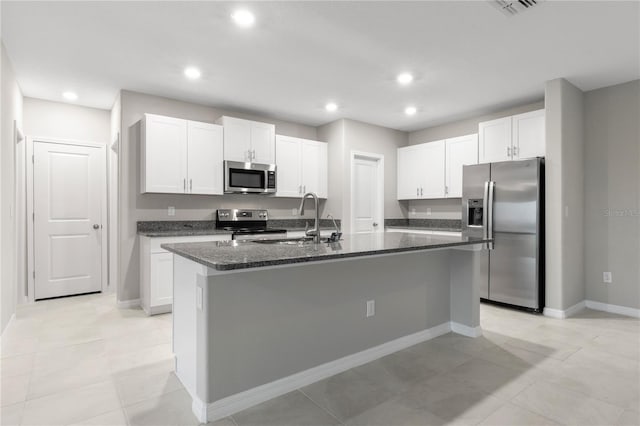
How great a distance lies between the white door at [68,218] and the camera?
453 cm

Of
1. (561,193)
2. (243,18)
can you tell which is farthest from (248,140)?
(561,193)

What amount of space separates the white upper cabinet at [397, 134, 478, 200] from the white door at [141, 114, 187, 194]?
136 inches

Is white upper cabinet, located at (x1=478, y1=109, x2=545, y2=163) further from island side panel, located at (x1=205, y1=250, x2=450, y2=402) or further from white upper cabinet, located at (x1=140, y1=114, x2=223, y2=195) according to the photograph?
white upper cabinet, located at (x1=140, y1=114, x2=223, y2=195)

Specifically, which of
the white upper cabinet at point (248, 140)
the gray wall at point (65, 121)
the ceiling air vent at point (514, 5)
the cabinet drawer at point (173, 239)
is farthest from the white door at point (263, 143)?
the ceiling air vent at point (514, 5)

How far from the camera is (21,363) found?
2627mm

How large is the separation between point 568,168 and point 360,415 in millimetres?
3553

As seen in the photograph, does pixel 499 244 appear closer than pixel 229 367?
No

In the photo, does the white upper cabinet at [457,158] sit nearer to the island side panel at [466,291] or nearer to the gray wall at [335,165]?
the gray wall at [335,165]

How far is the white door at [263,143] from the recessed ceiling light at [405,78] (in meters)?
1.93

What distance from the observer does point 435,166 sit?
5516 millimetres

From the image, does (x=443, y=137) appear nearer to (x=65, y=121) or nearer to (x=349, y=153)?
(x=349, y=153)

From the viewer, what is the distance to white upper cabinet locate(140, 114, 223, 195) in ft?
13.5

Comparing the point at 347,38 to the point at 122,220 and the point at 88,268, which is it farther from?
the point at 88,268

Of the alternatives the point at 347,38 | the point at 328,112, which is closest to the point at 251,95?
the point at 328,112
